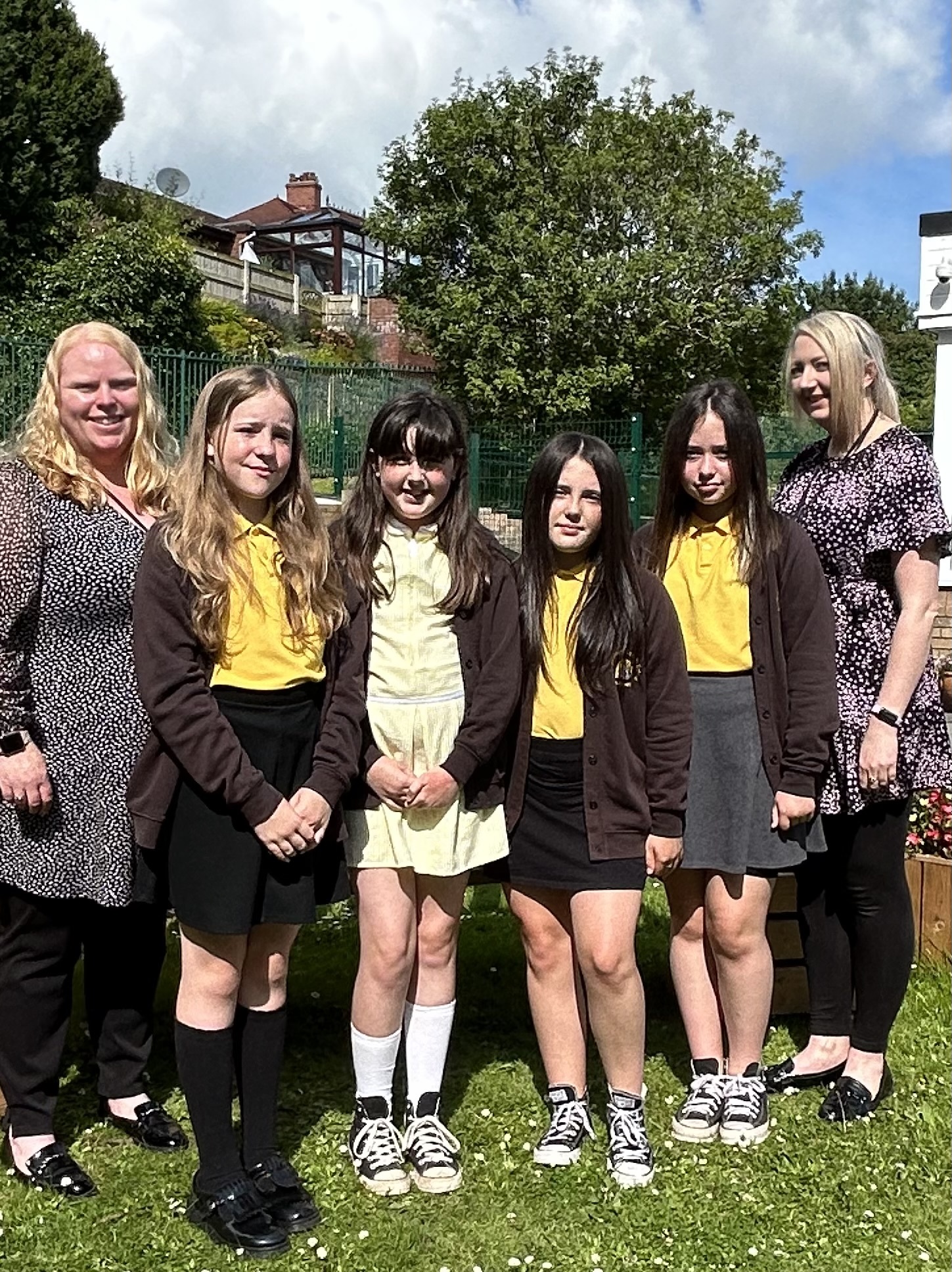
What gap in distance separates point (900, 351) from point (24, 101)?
129 ft

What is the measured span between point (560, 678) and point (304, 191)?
56.4 meters

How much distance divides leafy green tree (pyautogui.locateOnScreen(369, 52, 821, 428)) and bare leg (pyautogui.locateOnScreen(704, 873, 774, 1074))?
2266 centimetres

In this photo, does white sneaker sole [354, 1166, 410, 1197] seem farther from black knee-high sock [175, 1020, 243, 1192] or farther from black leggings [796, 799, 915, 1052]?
black leggings [796, 799, 915, 1052]

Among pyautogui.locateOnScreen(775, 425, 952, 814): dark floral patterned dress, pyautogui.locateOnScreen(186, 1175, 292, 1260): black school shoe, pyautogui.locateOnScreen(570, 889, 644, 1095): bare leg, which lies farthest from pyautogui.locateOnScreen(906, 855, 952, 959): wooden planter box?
pyautogui.locateOnScreen(186, 1175, 292, 1260): black school shoe

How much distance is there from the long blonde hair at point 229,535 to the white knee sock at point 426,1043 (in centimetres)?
110

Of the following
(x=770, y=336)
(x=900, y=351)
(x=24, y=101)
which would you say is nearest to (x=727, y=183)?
(x=770, y=336)

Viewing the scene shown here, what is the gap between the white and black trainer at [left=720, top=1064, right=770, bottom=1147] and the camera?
347cm

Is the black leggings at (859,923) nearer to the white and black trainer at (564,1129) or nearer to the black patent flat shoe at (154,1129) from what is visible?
the white and black trainer at (564,1129)

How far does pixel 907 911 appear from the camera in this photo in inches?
144

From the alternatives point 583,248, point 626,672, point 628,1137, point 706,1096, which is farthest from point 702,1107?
point 583,248

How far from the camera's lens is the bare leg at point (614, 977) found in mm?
3207

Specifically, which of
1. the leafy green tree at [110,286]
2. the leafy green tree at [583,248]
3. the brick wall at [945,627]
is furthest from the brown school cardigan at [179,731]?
the leafy green tree at [583,248]

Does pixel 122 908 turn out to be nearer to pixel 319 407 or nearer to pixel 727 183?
pixel 319 407

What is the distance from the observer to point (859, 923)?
3660mm
